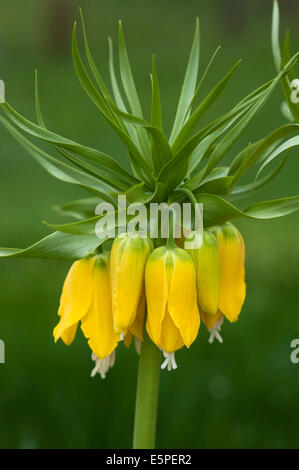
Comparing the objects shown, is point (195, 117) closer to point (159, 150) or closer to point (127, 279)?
point (159, 150)

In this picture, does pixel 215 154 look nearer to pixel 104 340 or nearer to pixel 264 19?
pixel 104 340

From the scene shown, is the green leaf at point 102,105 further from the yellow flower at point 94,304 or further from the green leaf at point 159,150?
the yellow flower at point 94,304

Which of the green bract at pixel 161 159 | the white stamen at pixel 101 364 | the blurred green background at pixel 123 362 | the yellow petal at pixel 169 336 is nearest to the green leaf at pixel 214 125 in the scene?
the green bract at pixel 161 159

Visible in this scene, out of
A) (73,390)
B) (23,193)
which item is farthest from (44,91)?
(73,390)

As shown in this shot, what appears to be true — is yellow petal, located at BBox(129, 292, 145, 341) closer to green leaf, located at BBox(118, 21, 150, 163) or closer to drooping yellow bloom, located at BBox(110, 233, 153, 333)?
drooping yellow bloom, located at BBox(110, 233, 153, 333)

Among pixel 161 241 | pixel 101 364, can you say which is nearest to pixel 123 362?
pixel 101 364

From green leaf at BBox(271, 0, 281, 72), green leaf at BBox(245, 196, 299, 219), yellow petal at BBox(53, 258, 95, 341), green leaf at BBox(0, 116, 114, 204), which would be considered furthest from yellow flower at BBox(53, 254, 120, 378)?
green leaf at BBox(271, 0, 281, 72)
